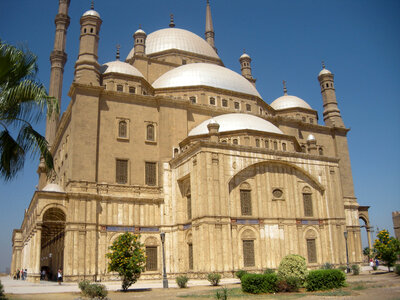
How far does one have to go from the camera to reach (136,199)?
2964 cm

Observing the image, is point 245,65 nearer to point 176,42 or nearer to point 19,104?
point 176,42

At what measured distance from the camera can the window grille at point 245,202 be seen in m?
28.0

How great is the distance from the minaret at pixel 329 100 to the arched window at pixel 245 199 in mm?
19425

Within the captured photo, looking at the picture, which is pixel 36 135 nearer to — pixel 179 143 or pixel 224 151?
pixel 224 151

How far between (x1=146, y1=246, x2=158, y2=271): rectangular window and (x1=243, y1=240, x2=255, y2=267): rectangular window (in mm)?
6874

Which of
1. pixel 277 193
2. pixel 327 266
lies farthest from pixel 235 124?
pixel 327 266

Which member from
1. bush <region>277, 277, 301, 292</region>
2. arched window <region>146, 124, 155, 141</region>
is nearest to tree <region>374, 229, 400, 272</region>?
bush <region>277, 277, 301, 292</region>

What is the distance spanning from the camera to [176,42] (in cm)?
4719

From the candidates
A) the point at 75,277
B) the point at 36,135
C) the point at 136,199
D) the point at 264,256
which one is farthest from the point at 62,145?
the point at 36,135

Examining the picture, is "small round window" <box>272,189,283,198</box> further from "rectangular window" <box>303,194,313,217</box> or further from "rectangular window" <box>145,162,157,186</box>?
"rectangular window" <box>145,162,157,186</box>

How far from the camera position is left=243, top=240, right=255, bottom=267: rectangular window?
88.6 feet

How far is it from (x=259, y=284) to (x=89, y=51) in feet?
82.6

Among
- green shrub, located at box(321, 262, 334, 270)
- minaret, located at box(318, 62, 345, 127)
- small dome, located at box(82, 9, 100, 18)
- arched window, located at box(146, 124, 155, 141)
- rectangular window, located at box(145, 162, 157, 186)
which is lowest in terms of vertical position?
green shrub, located at box(321, 262, 334, 270)

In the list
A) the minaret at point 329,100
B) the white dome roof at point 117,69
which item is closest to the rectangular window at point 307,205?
the minaret at point 329,100
